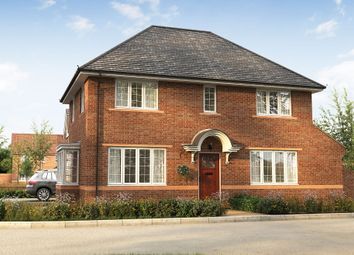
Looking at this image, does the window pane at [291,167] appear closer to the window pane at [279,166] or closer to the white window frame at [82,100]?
the window pane at [279,166]

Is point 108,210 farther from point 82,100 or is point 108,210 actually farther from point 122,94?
point 82,100

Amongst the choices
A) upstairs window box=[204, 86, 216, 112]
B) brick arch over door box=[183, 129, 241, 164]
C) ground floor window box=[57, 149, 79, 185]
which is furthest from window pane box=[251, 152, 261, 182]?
ground floor window box=[57, 149, 79, 185]

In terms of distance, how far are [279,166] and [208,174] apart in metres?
3.64

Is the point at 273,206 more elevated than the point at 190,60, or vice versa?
the point at 190,60

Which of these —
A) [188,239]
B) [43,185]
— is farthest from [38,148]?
[188,239]

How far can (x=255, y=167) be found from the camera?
2162 cm

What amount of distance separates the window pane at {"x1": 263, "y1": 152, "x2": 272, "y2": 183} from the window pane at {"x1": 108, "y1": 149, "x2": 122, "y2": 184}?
689 centimetres

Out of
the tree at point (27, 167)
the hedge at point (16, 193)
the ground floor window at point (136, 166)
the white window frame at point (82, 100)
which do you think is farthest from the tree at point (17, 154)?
the ground floor window at point (136, 166)

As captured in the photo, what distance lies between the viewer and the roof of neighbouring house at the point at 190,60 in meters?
20.2

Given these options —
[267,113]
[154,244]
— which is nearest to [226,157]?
[267,113]

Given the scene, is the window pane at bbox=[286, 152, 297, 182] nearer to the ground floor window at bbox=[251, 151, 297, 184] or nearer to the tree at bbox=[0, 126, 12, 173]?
the ground floor window at bbox=[251, 151, 297, 184]

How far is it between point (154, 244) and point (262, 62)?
50.3 feet

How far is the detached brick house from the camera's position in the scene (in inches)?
768

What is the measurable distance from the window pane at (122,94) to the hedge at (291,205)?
6467 mm
